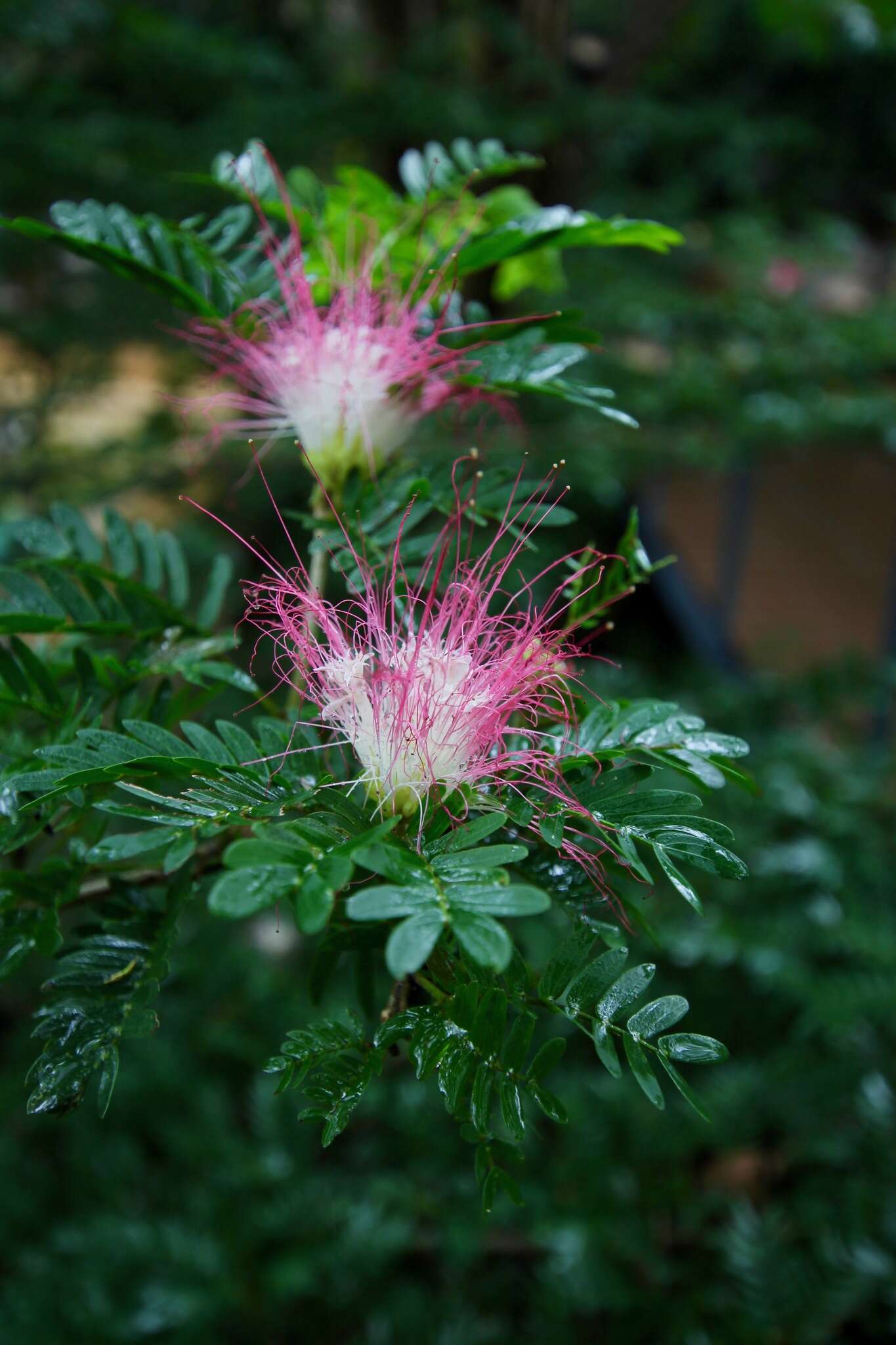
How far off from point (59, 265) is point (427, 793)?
6.91ft

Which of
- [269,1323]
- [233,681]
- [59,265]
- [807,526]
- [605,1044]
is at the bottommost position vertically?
[807,526]

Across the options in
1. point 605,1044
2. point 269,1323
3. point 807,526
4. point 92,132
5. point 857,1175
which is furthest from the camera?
point 807,526

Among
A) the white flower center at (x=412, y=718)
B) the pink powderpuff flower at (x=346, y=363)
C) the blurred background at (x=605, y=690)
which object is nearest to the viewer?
the white flower center at (x=412, y=718)

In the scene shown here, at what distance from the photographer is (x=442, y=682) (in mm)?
416

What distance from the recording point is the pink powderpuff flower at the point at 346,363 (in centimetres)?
54

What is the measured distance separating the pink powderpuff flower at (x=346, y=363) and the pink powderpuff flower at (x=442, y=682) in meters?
0.09

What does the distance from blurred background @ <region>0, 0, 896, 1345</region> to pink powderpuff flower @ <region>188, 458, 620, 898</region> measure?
406mm

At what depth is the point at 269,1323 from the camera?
4.33ft

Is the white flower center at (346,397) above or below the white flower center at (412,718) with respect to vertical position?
above

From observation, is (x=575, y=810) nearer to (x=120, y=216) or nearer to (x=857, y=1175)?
(x=120, y=216)

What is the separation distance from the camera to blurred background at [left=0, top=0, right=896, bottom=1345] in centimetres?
135

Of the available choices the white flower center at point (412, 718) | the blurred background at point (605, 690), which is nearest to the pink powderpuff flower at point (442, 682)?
the white flower center at point (412, 718)

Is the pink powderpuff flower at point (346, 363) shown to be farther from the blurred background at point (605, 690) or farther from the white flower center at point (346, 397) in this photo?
Result: the blurred background at point (605, 690)

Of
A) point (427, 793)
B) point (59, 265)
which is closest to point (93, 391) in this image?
point (59, 265)
